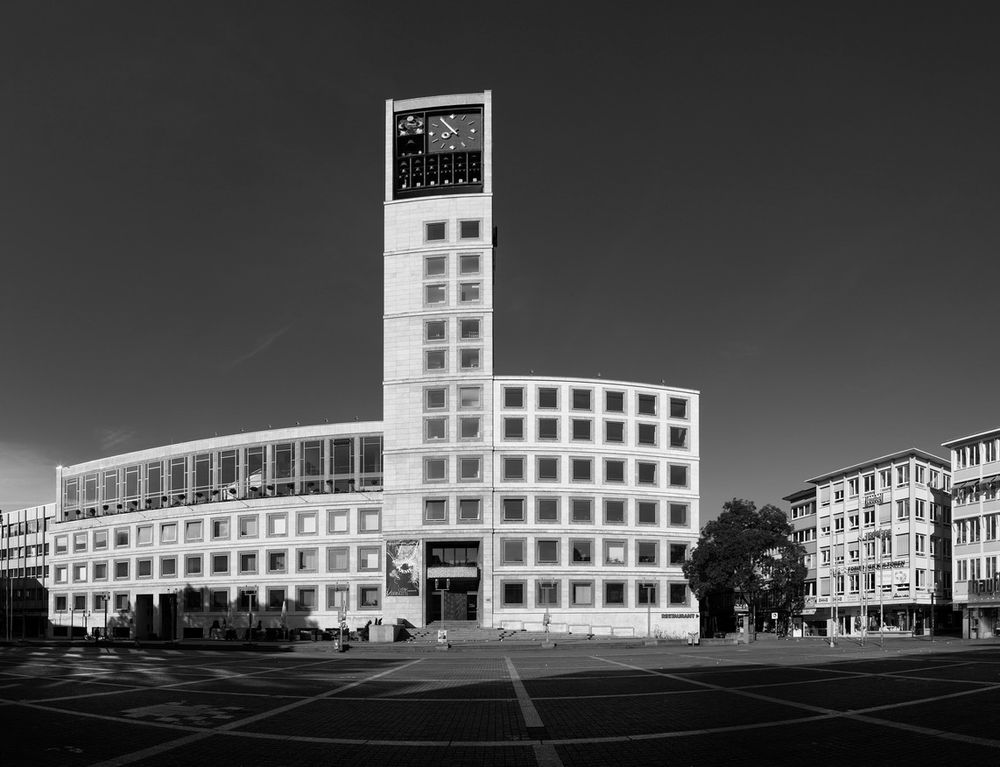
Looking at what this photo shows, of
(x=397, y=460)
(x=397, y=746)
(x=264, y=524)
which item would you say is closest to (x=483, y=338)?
(x=397, y=460)

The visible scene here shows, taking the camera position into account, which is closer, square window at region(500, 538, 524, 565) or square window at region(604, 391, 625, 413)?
square window at region(500, 538, 524, 565)

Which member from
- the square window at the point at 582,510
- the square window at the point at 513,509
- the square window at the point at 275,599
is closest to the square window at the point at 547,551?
the square window at the point at 513,509

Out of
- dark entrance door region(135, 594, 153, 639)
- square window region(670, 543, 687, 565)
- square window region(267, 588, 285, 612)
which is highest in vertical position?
square window region(670, 543, 687, 565)

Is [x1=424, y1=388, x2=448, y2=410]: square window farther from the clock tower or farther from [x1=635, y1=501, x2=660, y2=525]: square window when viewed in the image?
[x1=635, y1=501, x2=660, y2=525]: square window

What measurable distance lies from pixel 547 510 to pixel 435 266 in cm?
2576

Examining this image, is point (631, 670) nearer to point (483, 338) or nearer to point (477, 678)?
point (477, 678)

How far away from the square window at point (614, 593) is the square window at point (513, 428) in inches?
636

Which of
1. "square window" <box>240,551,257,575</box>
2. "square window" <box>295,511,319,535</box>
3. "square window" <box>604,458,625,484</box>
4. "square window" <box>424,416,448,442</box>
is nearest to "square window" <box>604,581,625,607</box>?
"square window" <box>604,458,625,484</box>

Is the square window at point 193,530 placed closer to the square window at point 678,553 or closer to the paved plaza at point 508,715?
the square window at point 678,553

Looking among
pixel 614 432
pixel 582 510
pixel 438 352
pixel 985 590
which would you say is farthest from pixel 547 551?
pixel 985 590

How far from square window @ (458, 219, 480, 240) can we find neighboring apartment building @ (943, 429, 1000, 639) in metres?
58.2

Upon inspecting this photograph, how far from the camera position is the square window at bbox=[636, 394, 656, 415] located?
86.1 meters

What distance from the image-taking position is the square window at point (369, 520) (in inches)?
3445

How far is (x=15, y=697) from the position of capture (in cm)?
2766
